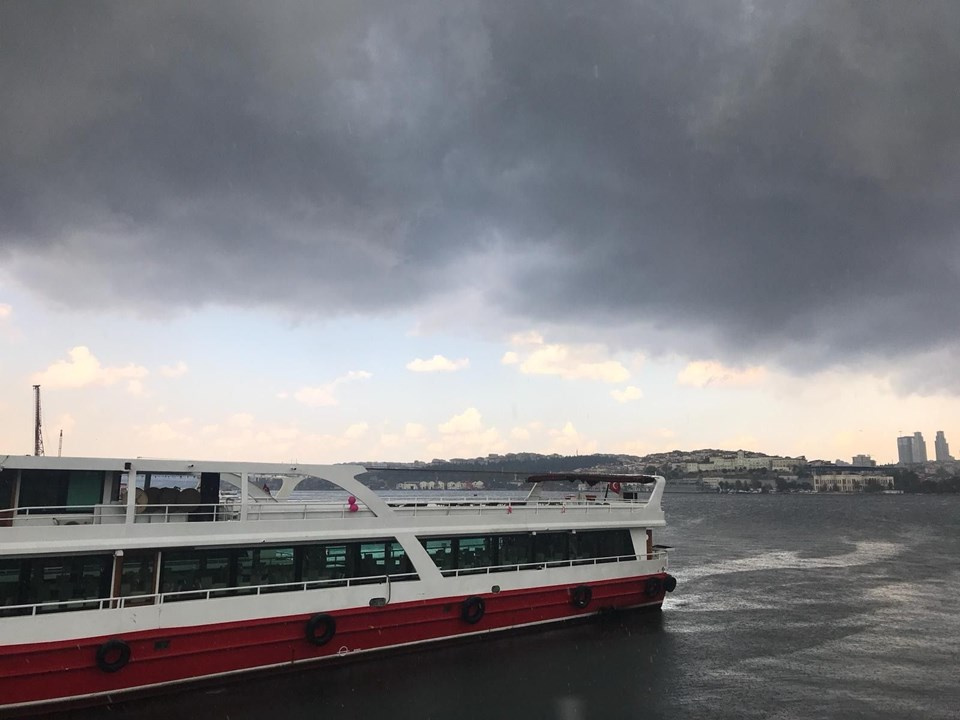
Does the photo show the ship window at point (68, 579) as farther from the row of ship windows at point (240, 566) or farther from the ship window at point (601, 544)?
the ship window at point (601, 544)

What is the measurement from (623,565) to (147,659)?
16.6m

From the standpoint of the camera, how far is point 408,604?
749 inches

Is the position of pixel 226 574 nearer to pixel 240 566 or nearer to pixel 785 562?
pixel 240 566

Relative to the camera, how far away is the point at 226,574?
16734 mm

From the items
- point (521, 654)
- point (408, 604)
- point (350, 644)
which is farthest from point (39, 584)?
point (521, 654)

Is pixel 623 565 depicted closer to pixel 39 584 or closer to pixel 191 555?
pixel 191 555

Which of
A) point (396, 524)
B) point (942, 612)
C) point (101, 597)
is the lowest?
point (942, 612)

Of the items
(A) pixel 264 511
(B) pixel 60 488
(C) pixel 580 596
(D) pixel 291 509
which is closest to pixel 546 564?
(C) pixel 580 596

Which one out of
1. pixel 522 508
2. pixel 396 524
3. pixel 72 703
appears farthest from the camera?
pixel 522 508

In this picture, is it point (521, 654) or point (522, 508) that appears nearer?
point (521, 654)

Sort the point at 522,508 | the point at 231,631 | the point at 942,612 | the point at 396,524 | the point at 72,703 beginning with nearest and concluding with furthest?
the point at 72,703, the point at 231,631, the point at 396,524, the point at 522,508, the point at 942,612

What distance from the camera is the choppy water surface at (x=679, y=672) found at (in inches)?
638

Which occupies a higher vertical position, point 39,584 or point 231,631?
point 39,584

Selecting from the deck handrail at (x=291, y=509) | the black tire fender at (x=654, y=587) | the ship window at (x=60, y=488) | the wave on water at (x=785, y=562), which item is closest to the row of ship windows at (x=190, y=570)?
the deck handrail at (x=291, y=509)
